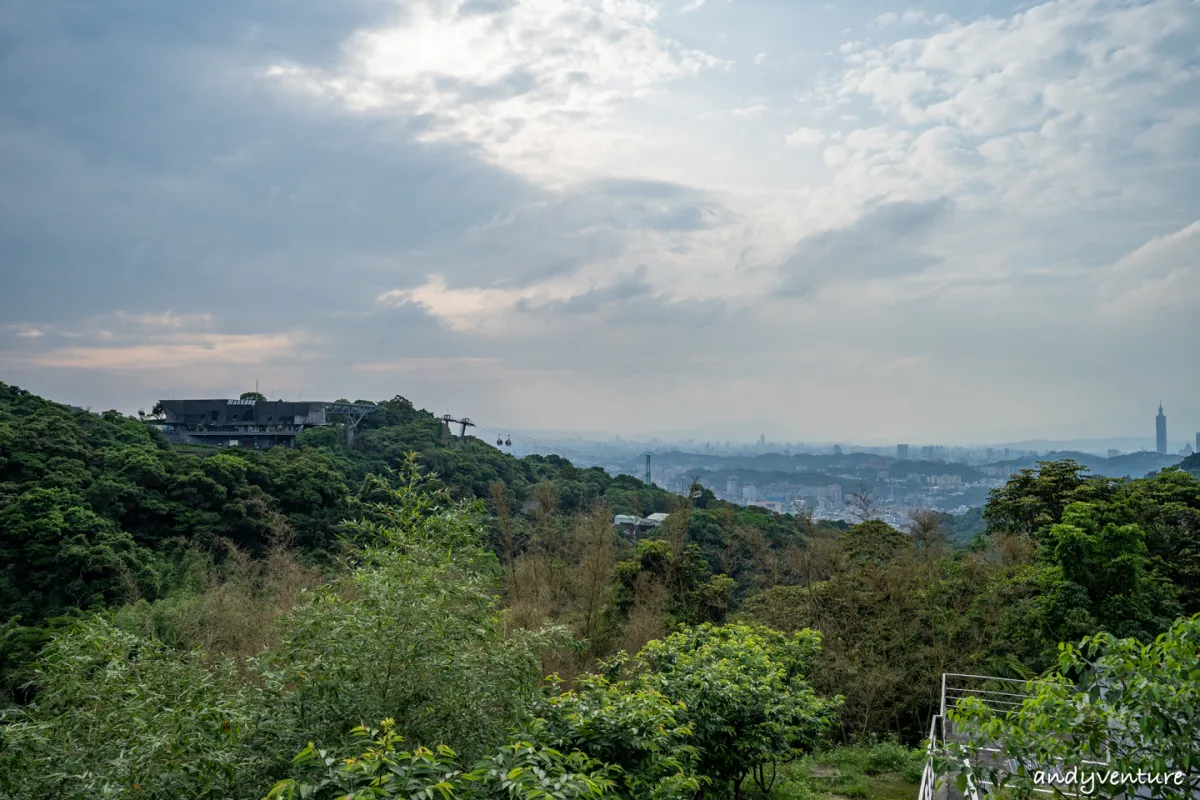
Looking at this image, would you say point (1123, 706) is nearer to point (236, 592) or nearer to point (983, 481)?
point (236, 592)

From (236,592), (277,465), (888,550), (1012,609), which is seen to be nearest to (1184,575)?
(1012,609)

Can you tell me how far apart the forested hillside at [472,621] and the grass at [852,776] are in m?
0.09

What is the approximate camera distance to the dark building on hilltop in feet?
104

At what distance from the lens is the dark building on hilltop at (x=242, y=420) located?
3169 centimetres

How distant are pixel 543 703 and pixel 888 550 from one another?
11830 mm

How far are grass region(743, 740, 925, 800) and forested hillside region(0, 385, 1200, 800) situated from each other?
3.7 inches

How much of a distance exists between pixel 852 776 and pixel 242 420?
31125 mm

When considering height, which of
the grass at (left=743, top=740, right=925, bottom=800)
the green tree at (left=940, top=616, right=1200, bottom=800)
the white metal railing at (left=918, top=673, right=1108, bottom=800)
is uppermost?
the green tree at (left=940, top=616, right=1200, bottom=800)

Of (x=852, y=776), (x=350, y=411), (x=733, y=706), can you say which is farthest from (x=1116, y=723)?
(x=350, y=411)

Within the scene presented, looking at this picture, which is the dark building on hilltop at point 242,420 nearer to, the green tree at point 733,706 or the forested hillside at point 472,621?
the forested hillside at point 472,621

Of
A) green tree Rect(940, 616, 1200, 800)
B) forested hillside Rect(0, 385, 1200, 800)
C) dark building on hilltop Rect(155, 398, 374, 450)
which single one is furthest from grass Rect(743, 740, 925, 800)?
dark building on hilltop Rect(155, 398, 374, 450)

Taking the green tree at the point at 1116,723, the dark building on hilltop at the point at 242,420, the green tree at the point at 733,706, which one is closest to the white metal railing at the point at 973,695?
the green tree at the point at 733,706

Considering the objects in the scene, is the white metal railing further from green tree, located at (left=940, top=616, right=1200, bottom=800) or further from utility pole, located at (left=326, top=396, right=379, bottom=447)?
utility pole, located at (left=326, top=396, right=379, bottom=447)

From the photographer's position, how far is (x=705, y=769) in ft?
20.8
